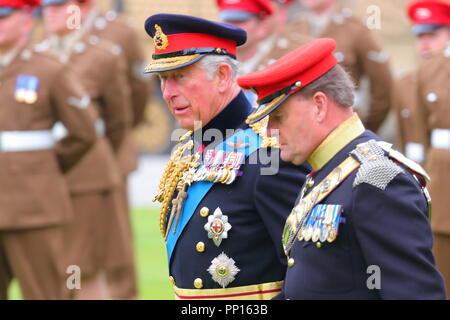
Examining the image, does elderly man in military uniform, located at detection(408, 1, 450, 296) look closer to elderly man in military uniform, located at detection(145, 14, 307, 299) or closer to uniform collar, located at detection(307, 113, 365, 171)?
elderly man in military uniform, located at detection(145, 14, 307, 299)

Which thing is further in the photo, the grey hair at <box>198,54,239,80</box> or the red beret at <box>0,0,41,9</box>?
the red beret at <box>0,0,41,9</box>

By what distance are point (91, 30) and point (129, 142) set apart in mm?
992

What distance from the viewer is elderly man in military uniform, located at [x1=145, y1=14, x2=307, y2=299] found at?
4.04 meters

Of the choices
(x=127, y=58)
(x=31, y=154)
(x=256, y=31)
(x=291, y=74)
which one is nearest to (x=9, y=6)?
(x=31, y=154)

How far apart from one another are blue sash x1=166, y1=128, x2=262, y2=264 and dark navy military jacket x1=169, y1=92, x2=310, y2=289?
0.08 feet

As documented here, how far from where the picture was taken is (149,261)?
10250 mm

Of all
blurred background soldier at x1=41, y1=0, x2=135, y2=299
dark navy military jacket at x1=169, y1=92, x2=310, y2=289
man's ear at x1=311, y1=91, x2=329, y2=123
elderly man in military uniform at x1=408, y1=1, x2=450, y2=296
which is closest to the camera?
man's ear at x1=311, y1=91, x2=329, y2=123

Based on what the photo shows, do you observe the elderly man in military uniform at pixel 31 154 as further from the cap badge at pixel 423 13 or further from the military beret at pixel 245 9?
the cap badge at pixel 423 13

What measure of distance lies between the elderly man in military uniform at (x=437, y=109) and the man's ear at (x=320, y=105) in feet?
11.6

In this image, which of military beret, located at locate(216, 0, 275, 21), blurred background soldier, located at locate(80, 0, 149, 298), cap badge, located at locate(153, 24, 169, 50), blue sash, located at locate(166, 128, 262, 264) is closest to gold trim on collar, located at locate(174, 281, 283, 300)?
blue sash, located at locate(166, 128, 262, 264)

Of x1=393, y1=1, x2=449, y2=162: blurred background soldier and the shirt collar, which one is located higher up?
the shirt collar

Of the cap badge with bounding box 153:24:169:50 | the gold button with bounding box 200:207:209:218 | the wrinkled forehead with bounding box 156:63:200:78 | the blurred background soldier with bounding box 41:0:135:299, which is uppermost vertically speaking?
the cap badge with bounding box 153:24:169:50
